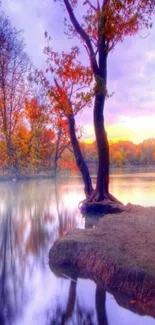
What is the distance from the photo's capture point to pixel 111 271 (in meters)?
3.86

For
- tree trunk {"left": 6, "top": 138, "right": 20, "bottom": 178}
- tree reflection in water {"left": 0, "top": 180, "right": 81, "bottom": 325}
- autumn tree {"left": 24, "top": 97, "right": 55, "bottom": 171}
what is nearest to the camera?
tree reflection in water {"left": 0, "top": 180, "right": 81, "bottom": 325}

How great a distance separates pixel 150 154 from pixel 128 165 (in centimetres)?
321

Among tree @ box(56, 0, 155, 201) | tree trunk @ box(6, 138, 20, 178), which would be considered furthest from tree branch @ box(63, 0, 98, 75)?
tree trunk @ box(6, 138, 20, 178)

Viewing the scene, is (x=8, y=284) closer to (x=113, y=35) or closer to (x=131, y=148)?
(x=113, y=35)

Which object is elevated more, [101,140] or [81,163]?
[101,140]

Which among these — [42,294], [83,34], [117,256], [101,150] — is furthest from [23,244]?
[83,34]

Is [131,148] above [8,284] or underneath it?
above

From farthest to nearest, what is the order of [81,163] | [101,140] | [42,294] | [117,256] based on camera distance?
[81,163] < [101,140] < [117,256] < [42,294]

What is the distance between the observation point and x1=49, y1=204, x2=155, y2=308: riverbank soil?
351 centimetres

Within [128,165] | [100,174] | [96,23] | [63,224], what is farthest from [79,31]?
[128,165]

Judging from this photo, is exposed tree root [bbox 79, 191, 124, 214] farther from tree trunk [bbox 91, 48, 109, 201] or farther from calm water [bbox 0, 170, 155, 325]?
calm water [bbox 0, 170, 155, 325]

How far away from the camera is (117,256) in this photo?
13.3ft

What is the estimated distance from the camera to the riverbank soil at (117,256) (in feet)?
11.5

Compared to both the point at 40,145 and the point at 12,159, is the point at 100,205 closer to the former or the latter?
the point at 12,159
